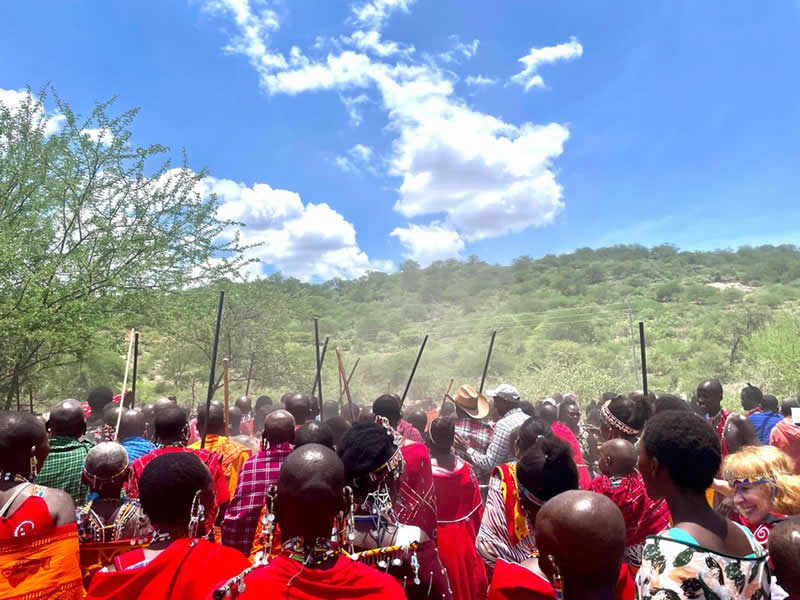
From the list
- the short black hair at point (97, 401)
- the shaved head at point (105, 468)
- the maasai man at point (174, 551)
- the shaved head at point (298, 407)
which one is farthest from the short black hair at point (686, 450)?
the short black hair at point (97, 401)

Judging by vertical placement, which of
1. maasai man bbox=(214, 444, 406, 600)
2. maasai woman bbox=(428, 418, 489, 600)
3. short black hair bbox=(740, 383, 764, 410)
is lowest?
maasai woman bbox=(428, 418, 489, 600)

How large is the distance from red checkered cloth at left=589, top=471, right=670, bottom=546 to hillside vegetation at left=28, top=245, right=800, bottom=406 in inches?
518

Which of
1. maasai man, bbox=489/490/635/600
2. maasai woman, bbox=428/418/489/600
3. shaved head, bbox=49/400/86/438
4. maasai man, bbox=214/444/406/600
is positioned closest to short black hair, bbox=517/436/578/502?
maasai man, bbox=489/490/635/600

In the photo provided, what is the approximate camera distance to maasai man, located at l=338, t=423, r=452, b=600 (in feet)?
9.30

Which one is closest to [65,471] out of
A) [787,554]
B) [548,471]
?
[548,471]

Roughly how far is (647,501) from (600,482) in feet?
0.98

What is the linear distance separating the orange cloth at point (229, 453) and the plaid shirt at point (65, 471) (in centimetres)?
88

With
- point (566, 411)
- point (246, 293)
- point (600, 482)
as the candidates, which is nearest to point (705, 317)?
point (246, 293)

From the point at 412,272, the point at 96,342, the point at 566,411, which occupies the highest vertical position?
the point at 412,272

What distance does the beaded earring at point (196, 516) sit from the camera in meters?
2.56

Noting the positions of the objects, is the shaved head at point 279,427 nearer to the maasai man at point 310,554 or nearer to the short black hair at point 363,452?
the short black hair at point 363,452

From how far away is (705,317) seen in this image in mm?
43156

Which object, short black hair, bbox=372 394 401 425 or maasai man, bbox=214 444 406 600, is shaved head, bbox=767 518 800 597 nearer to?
maasai man, bbox=214 444 406 600

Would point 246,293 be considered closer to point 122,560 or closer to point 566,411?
point 566,411
